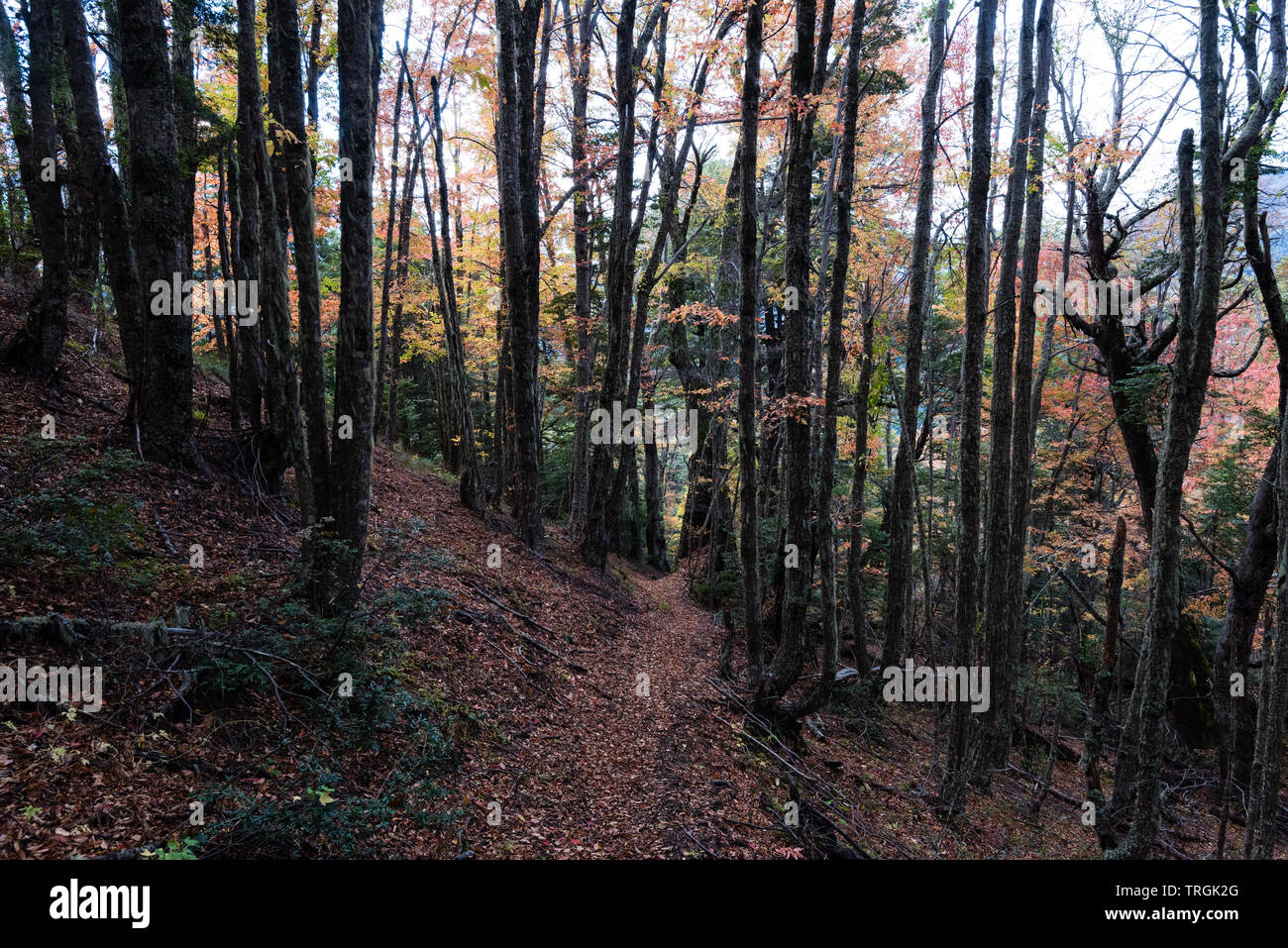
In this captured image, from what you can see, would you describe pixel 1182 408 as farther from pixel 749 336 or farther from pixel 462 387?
pixel 462 387

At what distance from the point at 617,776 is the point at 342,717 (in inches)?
120

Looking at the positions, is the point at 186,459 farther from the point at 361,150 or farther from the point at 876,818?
the point at 876,818

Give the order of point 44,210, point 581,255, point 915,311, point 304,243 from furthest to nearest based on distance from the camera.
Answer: point 581,255 < point 915,311 < point 44,210 < point 304,243

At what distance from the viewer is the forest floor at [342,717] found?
3.59 m

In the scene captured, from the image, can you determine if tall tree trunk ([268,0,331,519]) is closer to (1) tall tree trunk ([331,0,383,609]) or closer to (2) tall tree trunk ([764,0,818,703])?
(1) tall tree trunk ([331,0,383,609])

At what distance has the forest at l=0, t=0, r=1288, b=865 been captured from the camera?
4484 millimetres

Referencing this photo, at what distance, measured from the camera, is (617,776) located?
253 inches

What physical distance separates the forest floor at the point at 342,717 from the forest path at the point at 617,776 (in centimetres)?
3

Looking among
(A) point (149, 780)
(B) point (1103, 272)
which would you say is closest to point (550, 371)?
(B) point (1103, 272)

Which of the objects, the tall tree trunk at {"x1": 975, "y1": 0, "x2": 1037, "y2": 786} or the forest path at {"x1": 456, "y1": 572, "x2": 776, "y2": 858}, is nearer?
the forest path at {"x1": 456, "y1": 572, "x2": 776, "y2": 858}

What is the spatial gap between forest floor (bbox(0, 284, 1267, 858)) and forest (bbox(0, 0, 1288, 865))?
0.04 meters

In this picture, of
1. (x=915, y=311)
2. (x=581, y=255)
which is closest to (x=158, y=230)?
(x=581, y=255)

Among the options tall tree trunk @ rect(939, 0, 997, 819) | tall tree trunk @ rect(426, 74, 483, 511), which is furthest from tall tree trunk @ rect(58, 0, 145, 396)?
tall tree trunk @ rect(939, 0, 997, 819)

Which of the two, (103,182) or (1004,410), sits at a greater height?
(103,182)
